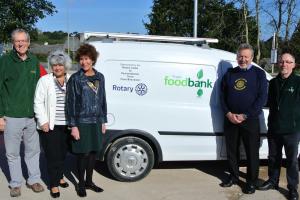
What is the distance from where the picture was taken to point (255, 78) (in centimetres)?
573

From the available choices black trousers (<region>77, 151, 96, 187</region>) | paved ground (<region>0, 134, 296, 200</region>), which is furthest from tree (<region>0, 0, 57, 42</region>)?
black trousers (<region>77, 151, 96, 187</region>)

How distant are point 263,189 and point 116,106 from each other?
2.14 metres

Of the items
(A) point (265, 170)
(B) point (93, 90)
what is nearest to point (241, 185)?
(A) point (265, 170)

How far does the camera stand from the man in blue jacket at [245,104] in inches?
225

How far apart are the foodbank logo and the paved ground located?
1215 mm

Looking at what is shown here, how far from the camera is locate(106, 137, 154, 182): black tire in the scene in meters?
6.05

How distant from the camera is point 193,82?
6.18 m

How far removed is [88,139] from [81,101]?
1.50ft

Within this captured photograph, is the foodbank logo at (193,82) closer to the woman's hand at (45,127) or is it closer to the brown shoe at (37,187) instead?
the woman's hand at (45,127)

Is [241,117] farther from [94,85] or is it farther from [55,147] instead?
[55,147]

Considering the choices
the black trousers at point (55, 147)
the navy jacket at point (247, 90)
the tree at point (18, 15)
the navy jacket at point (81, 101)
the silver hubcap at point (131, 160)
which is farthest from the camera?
the tree at point (18, 15)

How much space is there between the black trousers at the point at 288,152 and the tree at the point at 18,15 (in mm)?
16643

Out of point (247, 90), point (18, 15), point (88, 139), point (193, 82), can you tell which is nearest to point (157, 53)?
point (193, 82)

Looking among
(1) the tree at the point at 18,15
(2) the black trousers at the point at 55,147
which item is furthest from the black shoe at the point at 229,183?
(1) the tree at the point at 18,15
